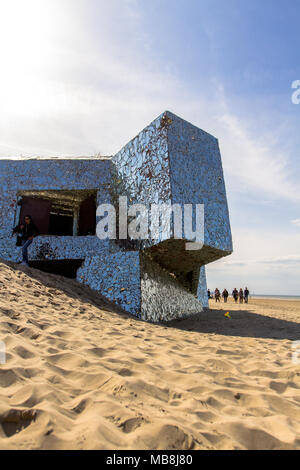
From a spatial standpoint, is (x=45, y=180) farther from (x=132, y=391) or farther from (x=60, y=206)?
(x=132, y=391)

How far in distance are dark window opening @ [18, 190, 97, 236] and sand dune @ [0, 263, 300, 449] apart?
5.82 metres

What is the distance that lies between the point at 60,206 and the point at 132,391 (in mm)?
9747

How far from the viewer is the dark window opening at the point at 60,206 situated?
9195 mm

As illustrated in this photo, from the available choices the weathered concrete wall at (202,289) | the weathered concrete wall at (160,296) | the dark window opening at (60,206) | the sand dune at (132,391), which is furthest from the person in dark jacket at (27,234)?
the weathered concrete wall at (202,289)

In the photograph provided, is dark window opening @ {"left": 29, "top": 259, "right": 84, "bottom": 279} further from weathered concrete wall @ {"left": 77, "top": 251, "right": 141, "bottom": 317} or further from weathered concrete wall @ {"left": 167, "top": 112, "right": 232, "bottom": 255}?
weathered concrete wall @ {"left": 167, "top": 112, "right": 232, "bottom": 255}

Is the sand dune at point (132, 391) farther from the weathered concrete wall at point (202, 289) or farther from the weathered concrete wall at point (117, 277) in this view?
the weathered concrete wall at point (202, 289)

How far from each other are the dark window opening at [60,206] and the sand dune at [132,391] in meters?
5.82

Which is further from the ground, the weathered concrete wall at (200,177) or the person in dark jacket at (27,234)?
the weathered concrete wall at (200,177)

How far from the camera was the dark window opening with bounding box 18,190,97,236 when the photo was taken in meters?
9.20

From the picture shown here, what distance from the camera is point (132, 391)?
2090 millimetres

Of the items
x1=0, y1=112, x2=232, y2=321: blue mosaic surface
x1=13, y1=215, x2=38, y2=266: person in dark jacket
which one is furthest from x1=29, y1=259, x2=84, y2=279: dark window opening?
x1=13, y1=215, x2=38, y2=266: person in dark jacket

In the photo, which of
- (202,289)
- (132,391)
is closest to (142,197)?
(132,391)

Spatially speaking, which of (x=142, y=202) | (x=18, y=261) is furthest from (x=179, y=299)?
(x=18, y=261)

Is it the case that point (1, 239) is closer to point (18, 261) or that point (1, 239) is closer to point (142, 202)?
point (18, 261)
